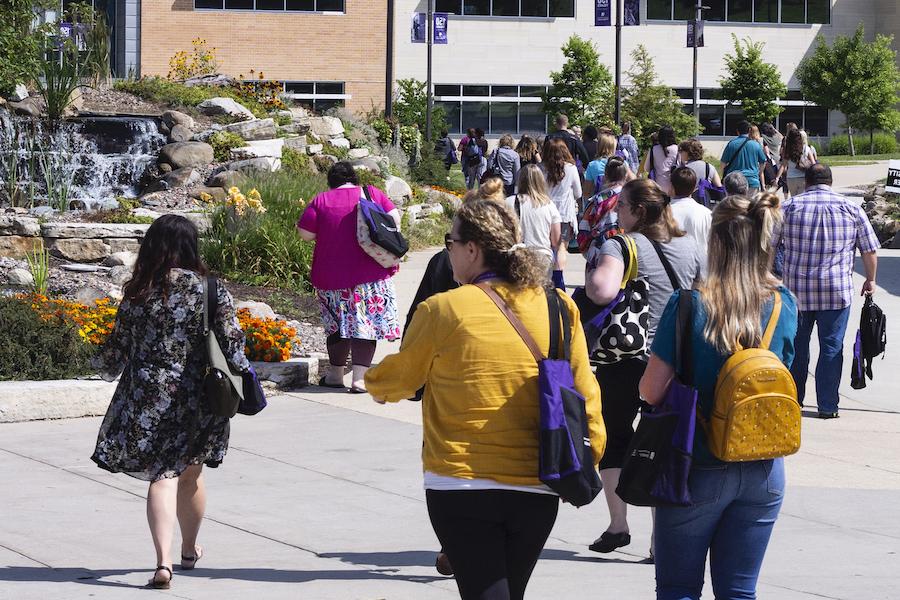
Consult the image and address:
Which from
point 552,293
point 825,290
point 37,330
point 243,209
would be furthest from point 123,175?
point 552,293

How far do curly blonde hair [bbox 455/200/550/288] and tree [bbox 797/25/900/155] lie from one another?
49234 millimetres

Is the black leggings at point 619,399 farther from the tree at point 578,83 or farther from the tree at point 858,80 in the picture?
the tree at point 858,80

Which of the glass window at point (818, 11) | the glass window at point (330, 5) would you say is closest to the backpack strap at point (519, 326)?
the glass window at point (330, 5)

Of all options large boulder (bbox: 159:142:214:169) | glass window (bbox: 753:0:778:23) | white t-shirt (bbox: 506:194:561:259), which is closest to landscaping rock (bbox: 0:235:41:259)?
large boulder (bbox: 159:142:214:169)

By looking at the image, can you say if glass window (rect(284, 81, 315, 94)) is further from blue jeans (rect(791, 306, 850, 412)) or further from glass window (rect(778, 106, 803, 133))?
blue jeans (rect(791, 306, 850, 412))

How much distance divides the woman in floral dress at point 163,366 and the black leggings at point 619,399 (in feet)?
5.48

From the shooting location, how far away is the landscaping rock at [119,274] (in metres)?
14.3

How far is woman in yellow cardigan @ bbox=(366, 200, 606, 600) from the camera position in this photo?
3.98 meters

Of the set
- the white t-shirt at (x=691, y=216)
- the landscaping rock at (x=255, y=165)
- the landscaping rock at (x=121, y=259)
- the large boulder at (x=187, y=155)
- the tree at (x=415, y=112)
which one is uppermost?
the tree at (x=415, y=112)

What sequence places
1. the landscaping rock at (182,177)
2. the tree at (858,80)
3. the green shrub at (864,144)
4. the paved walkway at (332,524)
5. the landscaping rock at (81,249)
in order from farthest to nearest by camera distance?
the green shrub at (864,144), the tree at (858,80), the landscaping rock at (182,177), the landscaping rock at (81,249), the paved walkway at (332,524)

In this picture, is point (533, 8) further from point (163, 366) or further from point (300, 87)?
point (163, 366)

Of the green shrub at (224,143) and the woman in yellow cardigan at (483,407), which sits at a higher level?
the green shrub at (224,143)

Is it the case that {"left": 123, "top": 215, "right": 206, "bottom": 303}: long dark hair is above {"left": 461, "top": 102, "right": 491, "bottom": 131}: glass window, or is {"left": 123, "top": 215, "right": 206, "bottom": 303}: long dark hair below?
below

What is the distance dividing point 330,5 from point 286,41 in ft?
6.87
